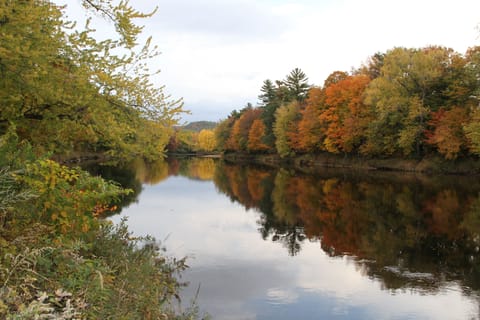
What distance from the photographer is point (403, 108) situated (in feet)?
143

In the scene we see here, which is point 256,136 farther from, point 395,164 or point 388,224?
point 388,224

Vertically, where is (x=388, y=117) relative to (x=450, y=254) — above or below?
above

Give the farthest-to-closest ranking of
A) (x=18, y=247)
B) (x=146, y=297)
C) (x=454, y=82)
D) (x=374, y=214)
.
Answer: (x=454, y=82) < (x=374, y=214) < (x=146, y=297) < (x=18, y=247)

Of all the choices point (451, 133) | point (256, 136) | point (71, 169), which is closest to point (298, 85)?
point (256, 136)

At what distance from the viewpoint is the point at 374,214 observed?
20797 millimetres

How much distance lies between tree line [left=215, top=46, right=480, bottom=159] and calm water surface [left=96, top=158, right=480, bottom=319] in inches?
504

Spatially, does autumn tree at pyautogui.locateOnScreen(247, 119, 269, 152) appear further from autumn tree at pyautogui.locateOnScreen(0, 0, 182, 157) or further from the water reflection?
autumn tree at pyautogui.locateOnScreen(0, 0, 182, 157)

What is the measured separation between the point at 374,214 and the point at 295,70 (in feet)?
215

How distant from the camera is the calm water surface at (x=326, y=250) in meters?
9.75

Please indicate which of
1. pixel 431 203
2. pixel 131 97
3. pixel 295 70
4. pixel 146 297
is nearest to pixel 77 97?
pixel 131 97

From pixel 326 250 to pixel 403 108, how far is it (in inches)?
1297

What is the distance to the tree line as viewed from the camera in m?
39.0

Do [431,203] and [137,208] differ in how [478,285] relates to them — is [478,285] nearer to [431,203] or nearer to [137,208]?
[431,203]

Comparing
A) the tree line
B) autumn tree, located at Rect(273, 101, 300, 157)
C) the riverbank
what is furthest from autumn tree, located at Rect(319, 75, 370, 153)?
autumn tree, located at Rect(273, 101, 300, 157)
